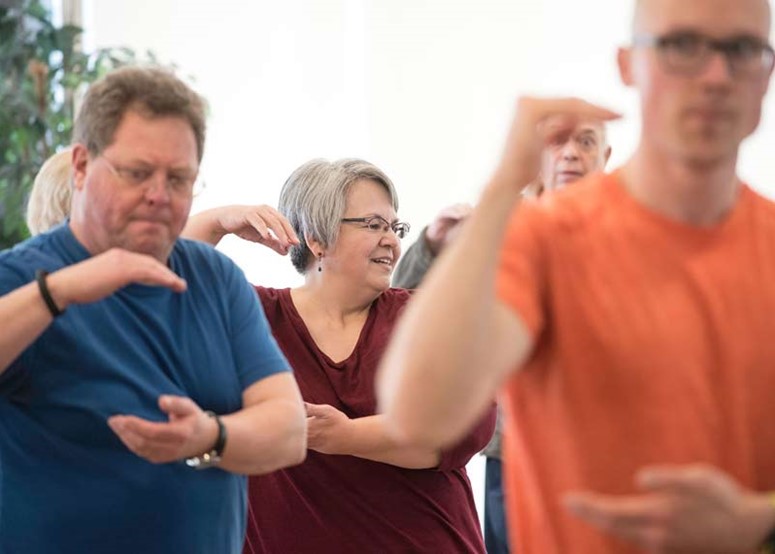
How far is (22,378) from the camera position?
200cm

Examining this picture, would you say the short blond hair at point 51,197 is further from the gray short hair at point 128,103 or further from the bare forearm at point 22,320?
the bare forearm at point 22,320

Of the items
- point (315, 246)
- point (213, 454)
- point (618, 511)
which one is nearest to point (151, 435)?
point (213, 454)

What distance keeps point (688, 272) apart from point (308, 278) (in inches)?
70.5

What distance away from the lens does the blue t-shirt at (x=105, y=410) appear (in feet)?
6.54

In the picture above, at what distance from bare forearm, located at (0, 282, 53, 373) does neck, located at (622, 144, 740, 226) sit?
88 cm

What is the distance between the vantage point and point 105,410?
6.52ft

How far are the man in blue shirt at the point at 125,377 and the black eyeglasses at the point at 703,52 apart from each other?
0.85 m

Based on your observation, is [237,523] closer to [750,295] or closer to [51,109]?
[750,295]

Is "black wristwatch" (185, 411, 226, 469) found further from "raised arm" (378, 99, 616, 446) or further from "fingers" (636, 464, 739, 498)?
"fingers" (636, 464, 739, 498)

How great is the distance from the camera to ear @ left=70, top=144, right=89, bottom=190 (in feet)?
6.80

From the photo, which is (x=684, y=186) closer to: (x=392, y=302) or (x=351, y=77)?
(x=392, y=302)

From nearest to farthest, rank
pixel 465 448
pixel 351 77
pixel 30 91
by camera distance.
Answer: pixel 465 448
pixel 30 91
pixel 351 77

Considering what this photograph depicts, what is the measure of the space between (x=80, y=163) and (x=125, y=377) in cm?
35

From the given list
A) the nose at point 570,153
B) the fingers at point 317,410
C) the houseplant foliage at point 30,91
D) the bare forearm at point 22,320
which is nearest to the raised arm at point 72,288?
the bare forearm at point 22,320
